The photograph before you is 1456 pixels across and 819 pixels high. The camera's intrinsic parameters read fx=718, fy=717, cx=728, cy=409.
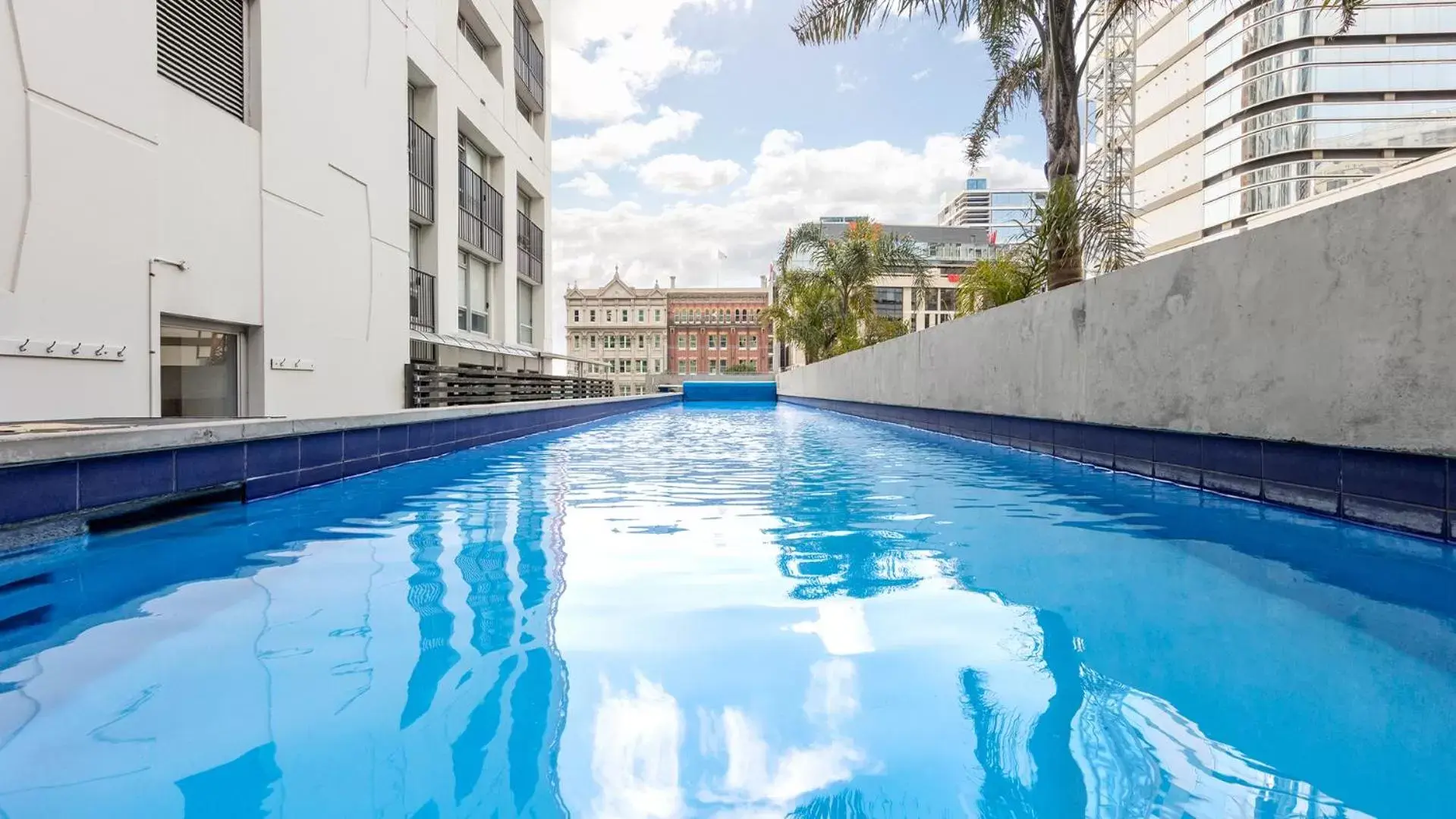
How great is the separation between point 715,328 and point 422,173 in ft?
220

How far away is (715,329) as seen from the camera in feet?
266

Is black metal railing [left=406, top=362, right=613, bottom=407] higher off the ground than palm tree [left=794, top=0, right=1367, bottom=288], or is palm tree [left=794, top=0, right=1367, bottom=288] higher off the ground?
palm tree [left=794, top=0, right=1367, bottom=288]

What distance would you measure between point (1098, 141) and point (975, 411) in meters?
49.9

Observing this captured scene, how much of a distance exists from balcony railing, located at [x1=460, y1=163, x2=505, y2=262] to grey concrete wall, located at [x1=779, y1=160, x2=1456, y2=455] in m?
13.3

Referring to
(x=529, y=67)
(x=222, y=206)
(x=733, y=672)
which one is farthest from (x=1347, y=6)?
(x=529, y=67)

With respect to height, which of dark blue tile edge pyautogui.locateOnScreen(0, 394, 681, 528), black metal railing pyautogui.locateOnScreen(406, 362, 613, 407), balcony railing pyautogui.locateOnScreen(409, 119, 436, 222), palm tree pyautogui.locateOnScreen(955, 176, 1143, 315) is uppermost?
balcony railing pyautogui.locateOnScreen(409, 119, 436, 222)

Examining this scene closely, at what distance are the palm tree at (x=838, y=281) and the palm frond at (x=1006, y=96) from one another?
10.5m

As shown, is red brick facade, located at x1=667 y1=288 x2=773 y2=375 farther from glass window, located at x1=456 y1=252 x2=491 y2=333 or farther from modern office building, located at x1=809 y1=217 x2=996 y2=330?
glass window, located at x1=456 y1=252 x2=491 y2=333

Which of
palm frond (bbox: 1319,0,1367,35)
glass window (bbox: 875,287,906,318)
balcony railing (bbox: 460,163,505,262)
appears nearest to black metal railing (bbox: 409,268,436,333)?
balcony railing (bbox: 460,163,505,262)

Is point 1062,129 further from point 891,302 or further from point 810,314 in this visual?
point 891,302

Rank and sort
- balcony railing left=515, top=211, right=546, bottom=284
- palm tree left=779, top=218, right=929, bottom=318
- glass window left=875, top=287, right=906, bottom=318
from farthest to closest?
1. glass window left=875, top=287, right=906, bottom=318
2. palm tree left=779, top=218, right=929, bottom=318
3. balcony railing left=515, top=211, right=546, bottom=284

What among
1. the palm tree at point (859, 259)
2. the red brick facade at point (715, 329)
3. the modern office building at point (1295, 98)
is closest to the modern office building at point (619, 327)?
the red brick facade at point (715, 329)

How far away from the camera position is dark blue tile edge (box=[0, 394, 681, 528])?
129 inches

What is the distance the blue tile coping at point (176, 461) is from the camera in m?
3.23
